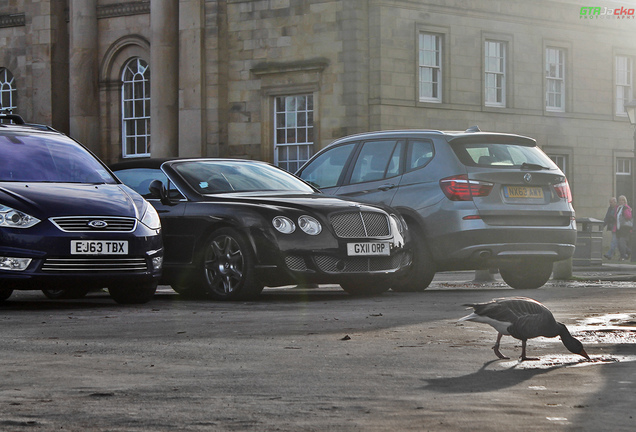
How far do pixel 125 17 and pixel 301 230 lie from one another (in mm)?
24604

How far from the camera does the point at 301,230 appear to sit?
11.2m

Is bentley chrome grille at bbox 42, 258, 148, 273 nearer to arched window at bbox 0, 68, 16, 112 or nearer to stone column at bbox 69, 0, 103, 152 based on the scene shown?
stone column at bbox 69, 0, 103, 152

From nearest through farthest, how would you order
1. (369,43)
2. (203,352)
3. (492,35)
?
(203,352) → (369,43) → (492,35)

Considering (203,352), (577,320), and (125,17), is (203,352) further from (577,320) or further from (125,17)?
(125,17)

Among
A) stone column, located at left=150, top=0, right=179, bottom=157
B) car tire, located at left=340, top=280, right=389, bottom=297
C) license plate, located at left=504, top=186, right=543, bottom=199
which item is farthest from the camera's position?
stone column, located at left=150, top=0, right=179, bottom=157

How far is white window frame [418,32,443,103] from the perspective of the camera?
3047 cm

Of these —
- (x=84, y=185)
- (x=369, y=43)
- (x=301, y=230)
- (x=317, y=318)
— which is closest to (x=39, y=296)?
(x=84, y=185)

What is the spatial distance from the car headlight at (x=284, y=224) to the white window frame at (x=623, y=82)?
26.3m

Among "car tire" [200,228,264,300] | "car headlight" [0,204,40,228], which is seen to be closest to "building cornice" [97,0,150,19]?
"car tire" [200,228,264,300]

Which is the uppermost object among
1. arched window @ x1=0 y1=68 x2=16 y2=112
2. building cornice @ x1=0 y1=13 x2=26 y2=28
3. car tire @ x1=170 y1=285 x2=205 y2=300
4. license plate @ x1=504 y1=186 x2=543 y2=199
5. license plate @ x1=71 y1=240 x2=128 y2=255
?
building cornice @ x1=0 y1=13 x2=26 y2=28

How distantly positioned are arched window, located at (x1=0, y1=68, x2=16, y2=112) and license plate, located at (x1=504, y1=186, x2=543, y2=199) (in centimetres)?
2622

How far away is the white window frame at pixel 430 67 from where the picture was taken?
100.0ft

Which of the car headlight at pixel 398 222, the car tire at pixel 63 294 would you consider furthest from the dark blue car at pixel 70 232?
the car headlight at pixel 398 222

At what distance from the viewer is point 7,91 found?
36688mm
